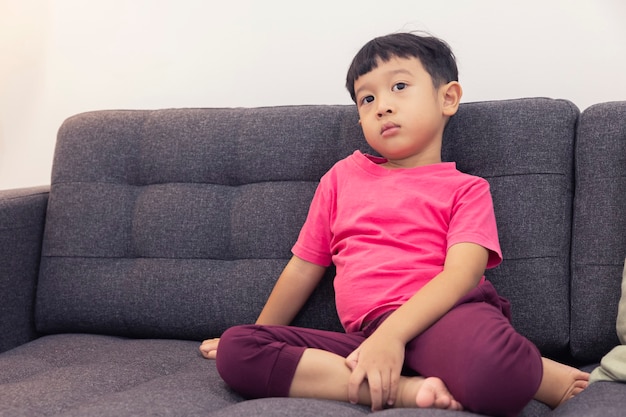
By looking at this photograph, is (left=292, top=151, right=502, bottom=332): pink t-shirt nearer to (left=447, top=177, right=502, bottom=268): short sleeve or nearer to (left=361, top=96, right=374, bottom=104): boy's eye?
(left=447, top=177, right=502, bottom=268): short sleeve

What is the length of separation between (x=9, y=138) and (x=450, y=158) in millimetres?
1500

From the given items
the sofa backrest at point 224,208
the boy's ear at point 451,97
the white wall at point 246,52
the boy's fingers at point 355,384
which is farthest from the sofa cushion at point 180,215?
the boy's fingers at point 355,384

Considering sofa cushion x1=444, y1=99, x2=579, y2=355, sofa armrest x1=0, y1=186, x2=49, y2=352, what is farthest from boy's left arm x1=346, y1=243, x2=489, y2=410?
sofa armrest x1=0, y1=186, x2=49, y2=352

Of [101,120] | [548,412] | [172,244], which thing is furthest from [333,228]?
[101,120]

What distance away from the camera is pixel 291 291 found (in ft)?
5.29

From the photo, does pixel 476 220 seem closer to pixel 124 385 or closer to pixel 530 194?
pixel 530 194

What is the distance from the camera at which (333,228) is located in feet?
5.16

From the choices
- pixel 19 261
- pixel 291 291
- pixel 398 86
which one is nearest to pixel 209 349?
pixel 291 291

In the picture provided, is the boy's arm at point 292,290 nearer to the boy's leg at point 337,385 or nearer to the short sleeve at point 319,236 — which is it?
the short sleeve at point 319,236

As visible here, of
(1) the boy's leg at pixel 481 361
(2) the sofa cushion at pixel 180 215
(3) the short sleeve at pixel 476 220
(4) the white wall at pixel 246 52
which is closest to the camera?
(1) the boy's leg at pixel 481 361

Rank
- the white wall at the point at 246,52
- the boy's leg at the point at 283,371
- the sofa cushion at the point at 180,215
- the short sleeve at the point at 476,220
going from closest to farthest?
the boy's leg at the point at 283,371 < the short sleeve at the point at 476,220 < the sofa cushion at the point at 180,215 < the white wall at the point at 246,52

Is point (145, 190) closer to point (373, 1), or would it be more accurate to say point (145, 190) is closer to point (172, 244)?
point (172, 244)

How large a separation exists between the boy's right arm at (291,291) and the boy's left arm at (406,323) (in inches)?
13.3

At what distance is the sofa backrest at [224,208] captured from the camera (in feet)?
5.13
